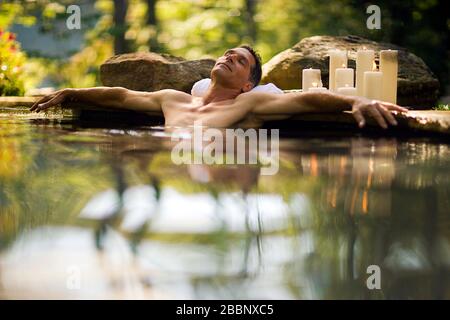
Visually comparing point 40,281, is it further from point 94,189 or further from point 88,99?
point 88,99

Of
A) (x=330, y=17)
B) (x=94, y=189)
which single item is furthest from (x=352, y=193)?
(x=330, y=17)

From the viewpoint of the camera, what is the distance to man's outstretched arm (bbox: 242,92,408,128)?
3.22m

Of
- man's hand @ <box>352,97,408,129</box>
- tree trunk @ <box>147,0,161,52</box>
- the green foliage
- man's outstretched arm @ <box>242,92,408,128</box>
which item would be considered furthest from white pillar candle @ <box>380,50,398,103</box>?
tree trunk @ <box>147,0,161,52</box>

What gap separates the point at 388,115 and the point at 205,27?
31.1ft

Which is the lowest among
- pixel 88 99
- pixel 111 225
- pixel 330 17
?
pixel 111 225

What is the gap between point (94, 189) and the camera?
6.54 feet

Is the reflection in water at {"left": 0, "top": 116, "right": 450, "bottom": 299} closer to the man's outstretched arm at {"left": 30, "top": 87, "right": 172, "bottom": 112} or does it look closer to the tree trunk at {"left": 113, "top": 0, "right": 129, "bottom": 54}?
the man's outstretched arm at {"left": 30, "top": 87, "right": 172, "bottom": 112}

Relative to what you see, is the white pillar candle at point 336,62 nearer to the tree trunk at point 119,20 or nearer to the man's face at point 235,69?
the man's face at point 235,69

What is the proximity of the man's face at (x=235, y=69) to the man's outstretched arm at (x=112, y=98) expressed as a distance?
16.0 inches

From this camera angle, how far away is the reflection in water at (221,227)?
1.27m

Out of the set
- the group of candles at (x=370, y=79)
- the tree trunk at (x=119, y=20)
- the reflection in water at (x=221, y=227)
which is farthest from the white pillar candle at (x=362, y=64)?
the tree trunk at (x=119, y=20)

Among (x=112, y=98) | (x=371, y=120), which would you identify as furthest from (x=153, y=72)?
(x=371, y=120)

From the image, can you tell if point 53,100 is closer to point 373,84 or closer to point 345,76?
point 345,76
